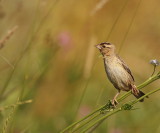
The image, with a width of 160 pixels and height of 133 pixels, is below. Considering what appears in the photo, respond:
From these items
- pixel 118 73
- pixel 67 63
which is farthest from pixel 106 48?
pixel 67 63

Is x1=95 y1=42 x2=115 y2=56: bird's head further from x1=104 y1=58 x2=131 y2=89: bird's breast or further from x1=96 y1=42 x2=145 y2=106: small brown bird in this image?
x1=104 y1=58 x2=131 y2=89: bird's breast

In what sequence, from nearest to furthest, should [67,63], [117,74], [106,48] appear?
[117,74] < [106,48] < [67,63]

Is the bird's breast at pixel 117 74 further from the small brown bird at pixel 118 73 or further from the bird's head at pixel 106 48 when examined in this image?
the bird's head at pixel 106 48

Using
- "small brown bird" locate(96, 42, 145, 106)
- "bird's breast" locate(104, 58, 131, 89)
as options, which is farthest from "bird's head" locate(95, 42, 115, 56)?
"bird's breast" locate(104, 58, 131, 89)

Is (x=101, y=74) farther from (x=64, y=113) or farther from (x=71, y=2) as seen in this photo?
(x=64, y=113)

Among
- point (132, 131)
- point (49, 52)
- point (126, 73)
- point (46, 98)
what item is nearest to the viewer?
point (126, 73)

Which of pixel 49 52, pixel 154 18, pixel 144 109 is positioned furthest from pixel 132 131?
pixel 154 18

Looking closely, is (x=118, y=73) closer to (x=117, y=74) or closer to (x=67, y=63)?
(x=117, y=74)

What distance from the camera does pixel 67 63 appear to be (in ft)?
22.5

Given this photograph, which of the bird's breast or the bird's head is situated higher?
the bird's head

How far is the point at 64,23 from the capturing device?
26.0ft

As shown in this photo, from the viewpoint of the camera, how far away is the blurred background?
176 inches

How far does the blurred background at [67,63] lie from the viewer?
176 inches

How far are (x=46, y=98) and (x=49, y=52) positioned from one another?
622 mm
